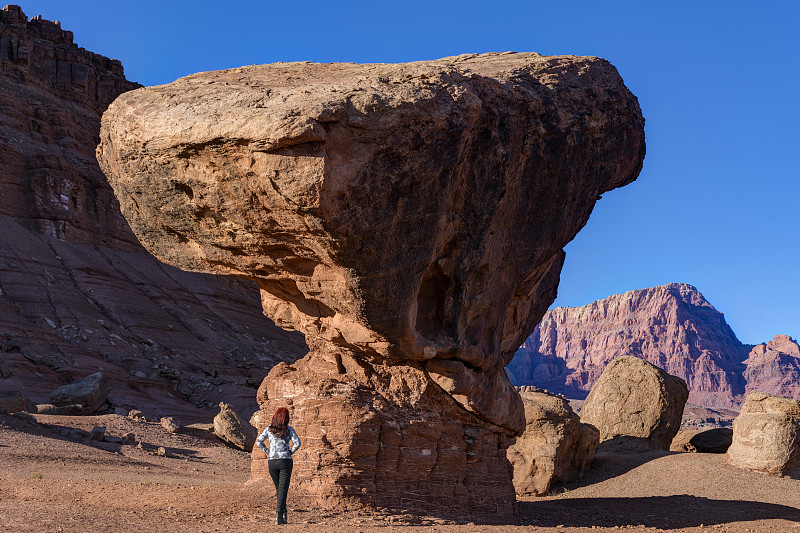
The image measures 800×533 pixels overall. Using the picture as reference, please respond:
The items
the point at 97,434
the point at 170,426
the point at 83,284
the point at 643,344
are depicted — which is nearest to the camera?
the point at 97,434

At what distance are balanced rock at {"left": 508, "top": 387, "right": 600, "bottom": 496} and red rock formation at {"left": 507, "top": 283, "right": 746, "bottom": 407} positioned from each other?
11900 cm

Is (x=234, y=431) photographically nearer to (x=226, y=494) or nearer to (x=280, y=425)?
(x=226, y=494)

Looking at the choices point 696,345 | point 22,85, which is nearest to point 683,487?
point 22,85

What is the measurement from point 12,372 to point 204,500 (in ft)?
62.1

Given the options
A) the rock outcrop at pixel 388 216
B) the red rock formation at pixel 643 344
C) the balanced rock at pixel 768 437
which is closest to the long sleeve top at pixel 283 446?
the rock outcrop at pixel 388 216

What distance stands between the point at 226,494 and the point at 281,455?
6.58ft

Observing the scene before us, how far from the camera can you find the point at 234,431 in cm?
2164

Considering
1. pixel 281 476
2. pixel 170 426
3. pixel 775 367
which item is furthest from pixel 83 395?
pixel 775 367

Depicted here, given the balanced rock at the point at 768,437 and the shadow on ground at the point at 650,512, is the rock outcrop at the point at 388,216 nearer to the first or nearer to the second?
the shadow on ground at the point at 650,512

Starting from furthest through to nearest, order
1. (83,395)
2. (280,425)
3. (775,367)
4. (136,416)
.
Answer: (775,367), (136,416), (83,395), (280,425)

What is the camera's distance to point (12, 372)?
82.4 ft

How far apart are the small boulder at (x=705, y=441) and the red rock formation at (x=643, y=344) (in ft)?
376

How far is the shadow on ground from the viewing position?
12.3 m

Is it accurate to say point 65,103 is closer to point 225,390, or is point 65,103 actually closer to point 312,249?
point 225,390
